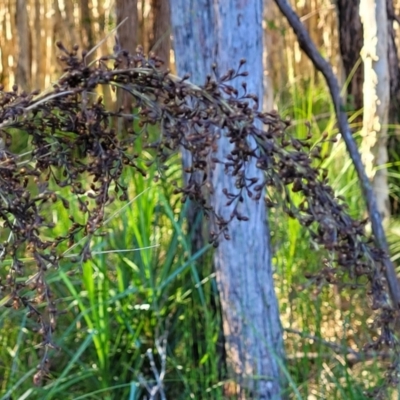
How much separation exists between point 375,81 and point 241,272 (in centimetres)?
101

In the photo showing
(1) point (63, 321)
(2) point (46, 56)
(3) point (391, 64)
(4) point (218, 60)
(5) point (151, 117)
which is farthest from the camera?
(2) point (46, 56)

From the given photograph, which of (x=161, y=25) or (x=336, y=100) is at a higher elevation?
(x=161, y=25)

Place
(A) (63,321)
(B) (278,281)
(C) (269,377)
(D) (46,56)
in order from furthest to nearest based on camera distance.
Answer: (D) (46,56) → (B) (278,281) → (A) (63,321) → (C) (269,377)

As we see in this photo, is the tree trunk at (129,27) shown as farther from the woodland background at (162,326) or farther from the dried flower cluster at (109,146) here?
the dried flower cluster at (109,146)

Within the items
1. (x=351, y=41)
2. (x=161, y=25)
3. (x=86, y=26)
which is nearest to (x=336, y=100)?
(x=351, y=41)

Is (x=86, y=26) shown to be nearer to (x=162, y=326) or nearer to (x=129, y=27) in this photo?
(x=129, y=27)

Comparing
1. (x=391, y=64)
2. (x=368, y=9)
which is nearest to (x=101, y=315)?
(x=368, y=9)

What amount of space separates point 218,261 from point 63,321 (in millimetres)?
728

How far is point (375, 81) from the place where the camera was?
253 centimetres

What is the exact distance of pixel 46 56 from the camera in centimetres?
→ 642

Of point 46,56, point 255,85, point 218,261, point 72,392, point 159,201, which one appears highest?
point 46,56

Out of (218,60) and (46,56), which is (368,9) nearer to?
(218,60)

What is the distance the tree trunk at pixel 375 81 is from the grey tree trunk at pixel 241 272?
0.78 meters

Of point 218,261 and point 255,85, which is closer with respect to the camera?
point 255,85
